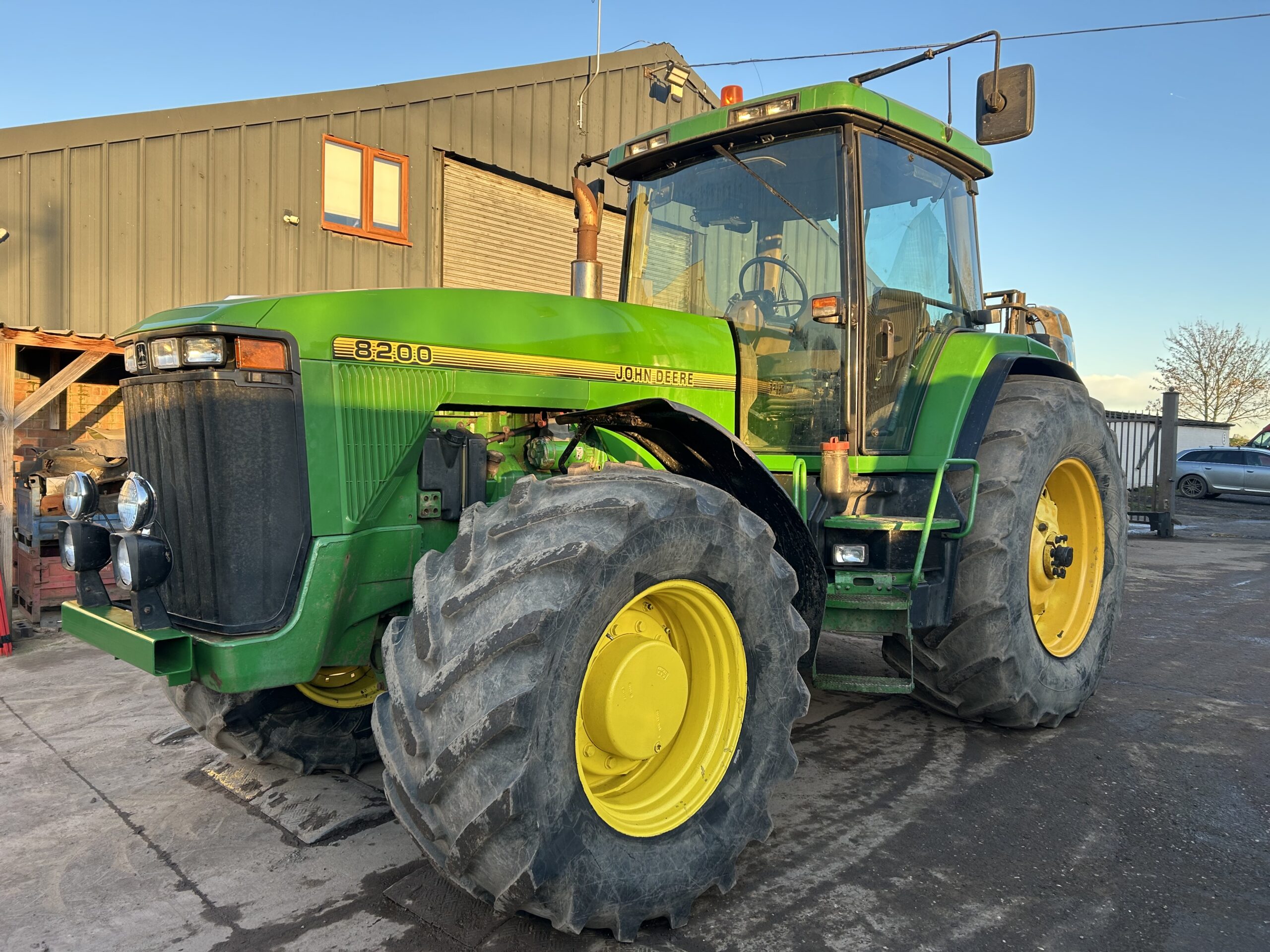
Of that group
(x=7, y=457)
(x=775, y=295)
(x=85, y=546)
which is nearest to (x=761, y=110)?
(x=775, y=295)

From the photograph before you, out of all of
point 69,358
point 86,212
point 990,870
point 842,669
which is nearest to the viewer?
point 990,870

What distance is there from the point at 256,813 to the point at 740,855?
68.8 inches

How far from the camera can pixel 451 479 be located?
2.96 m

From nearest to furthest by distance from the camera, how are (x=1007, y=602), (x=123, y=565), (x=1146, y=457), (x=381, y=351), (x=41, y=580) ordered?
1. (x=123, y=565)
2. (x=381, y=351)
3. (x=1007, y=602)
4. (x=41, y=580)
5. (x=1146, y=457)

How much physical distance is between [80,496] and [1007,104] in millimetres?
3707

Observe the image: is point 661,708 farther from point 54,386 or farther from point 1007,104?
point 54,386

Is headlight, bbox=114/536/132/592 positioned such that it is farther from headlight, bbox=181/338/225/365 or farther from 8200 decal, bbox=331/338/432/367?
8200 decal, bbox=331/338/432/367

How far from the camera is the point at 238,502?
2.59m

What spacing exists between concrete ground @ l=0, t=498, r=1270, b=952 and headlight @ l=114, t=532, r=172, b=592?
959 millimetres

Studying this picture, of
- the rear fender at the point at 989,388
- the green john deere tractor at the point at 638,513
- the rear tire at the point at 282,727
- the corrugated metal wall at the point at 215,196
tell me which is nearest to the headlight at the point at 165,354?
the green john deere tractor at the point at 638,513

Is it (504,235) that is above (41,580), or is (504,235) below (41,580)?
above

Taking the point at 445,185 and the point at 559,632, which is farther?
the point at 445,185

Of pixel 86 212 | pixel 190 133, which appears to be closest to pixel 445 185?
pixel 190 133

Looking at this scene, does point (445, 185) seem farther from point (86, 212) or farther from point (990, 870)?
point (990, 870)
